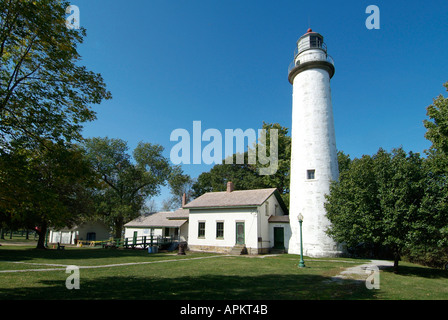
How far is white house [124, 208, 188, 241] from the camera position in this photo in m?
30.2

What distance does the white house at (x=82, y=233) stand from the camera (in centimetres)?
4106

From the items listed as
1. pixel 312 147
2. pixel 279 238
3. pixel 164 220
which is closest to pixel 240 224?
pixel 279 238

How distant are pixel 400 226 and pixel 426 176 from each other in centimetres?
300

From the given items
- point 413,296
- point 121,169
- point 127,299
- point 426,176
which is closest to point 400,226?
point 426,176

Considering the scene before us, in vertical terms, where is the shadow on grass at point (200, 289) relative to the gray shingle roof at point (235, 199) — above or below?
below

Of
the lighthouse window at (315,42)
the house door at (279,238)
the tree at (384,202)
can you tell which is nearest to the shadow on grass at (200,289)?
the tree at (384,202)

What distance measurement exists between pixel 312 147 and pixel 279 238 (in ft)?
27.9

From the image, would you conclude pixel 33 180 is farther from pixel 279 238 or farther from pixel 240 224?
pixel 279 238

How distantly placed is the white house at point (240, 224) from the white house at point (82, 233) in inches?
931

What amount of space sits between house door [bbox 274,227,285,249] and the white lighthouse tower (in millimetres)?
1121

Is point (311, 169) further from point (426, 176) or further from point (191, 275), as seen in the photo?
point (191, 275)

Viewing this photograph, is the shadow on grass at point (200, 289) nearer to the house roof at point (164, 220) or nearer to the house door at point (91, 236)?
the house roof at point (164, 220)

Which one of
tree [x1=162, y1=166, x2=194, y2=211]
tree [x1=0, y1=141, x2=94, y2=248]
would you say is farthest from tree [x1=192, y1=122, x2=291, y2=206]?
tree [x1=0, y1=141, x2=94, y2=248]
